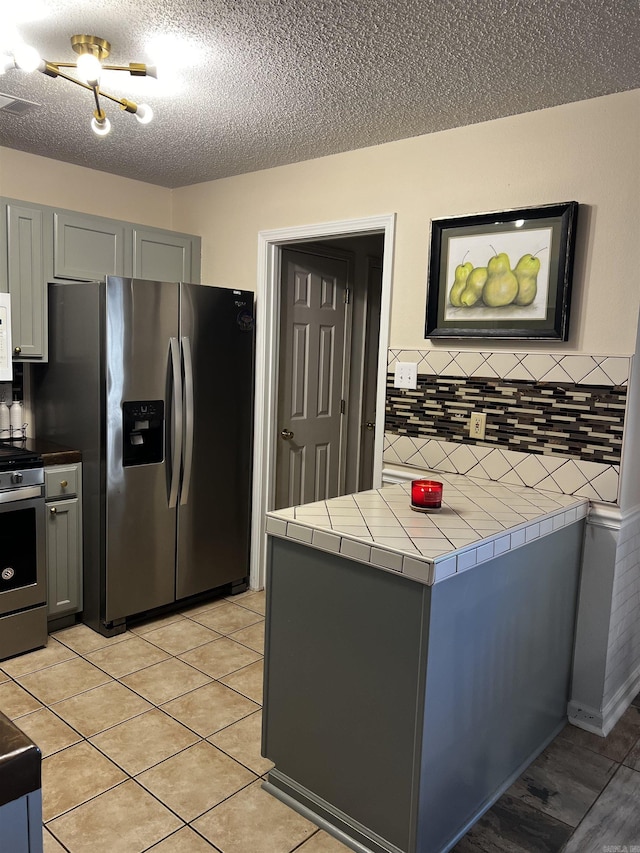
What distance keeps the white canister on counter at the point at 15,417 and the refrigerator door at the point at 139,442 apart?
0.65m

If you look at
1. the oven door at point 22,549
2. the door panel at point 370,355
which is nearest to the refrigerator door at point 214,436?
the oven door at point 22,549

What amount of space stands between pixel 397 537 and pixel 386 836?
2.72 ft

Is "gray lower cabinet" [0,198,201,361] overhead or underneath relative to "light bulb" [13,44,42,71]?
underneath

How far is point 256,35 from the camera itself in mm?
2023

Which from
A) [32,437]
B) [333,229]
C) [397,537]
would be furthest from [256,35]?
[32,437]

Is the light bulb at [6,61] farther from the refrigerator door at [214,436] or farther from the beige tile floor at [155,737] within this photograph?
the beige tile floor at [155,737]

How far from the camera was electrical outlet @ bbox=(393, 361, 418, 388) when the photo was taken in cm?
299

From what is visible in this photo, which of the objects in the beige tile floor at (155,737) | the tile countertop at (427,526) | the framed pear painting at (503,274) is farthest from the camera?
the framed pear painting at (503,274)

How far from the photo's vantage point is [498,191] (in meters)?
2.69

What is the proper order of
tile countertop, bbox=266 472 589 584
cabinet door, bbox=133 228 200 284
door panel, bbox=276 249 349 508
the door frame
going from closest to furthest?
1. tile countertop, bbox=266 472 589 584
2. the door frame
3. cabinet door, bbox=133 228 200 284
4. door panel, bbox=276 249 349 508

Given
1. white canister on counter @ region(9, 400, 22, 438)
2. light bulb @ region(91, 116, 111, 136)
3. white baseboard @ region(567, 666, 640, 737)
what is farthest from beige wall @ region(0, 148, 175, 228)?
white baseboard @ region(567, 666, 640, 737)

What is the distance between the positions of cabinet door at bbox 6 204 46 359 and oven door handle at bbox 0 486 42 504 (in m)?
0.68

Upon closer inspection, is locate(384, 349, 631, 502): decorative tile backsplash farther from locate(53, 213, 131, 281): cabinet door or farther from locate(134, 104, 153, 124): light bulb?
locate(53, 213, 131, 281): cabinet door

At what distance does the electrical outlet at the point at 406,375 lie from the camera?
2.99m
